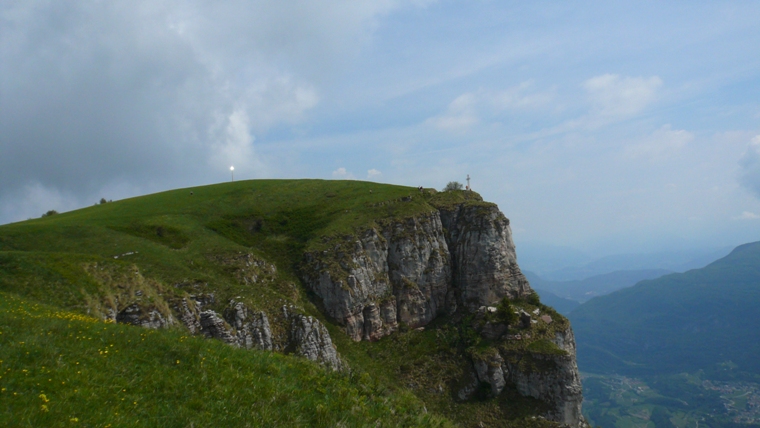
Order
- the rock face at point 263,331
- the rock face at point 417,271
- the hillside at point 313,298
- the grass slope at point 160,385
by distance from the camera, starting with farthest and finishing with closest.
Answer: the rock face at point 417,271, the rock face at point 263,331, the hillside at point 313,298, the grass slope at point 160,385

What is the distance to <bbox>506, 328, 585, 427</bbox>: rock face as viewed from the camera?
4972 cm

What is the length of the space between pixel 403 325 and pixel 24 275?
4569 cm

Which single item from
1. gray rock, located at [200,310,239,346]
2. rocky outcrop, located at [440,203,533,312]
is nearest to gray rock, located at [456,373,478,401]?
rocky outcrop, located at [440,203,533,312]

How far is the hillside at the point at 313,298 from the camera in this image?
48.0ft

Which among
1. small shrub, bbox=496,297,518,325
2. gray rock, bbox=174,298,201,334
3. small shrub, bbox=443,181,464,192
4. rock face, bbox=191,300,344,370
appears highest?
small shrub, bbox=443,181,464,192

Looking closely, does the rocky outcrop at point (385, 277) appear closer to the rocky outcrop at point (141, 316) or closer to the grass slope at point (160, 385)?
the rocky outcrop at point (141, 316)

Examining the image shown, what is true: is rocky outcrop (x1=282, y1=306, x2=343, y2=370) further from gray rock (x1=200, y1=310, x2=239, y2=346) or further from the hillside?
gray rock (x1=200, y1=310, x2=239, y2=346)

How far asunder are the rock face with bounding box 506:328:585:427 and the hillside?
175 millimetres

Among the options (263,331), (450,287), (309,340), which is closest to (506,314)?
(450,287)

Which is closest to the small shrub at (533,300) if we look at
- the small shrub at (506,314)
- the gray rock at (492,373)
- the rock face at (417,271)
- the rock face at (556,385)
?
the rock face at (417,271)

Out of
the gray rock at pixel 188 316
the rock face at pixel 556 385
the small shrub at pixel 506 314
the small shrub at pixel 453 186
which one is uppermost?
the small shrub at pixel 453 186

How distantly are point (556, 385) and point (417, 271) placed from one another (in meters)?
25.5

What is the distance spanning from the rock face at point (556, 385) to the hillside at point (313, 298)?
0.18m

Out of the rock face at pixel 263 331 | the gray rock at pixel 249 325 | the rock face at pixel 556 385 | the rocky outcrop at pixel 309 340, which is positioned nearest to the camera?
the rock face at pixel 263 331
